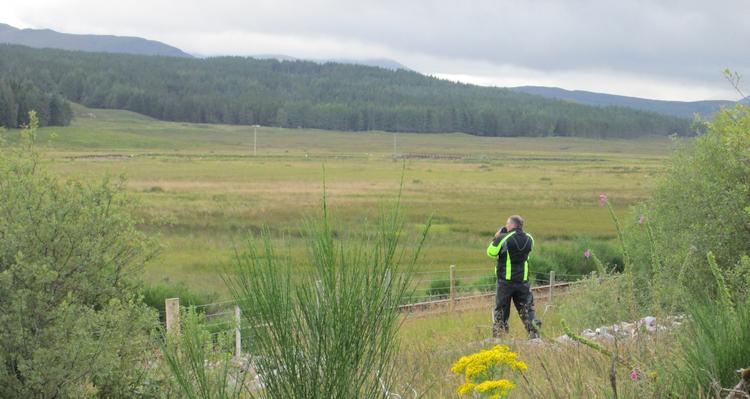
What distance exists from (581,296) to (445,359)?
20.7 feet

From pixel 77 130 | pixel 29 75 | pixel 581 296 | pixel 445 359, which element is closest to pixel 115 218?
pixel 445 359

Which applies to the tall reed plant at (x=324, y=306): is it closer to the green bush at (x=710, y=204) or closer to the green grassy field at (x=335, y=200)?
the green grassy field at (x=335, y=200)

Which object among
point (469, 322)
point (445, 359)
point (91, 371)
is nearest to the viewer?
point (91, 371)

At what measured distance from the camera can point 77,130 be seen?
445 feet

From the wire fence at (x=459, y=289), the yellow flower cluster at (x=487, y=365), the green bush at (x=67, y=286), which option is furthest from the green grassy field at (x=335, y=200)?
the wire fence at (x=459, y=289)

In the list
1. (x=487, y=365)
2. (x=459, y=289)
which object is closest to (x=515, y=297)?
(x=487, y=365)

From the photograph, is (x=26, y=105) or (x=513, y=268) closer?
(x=513, y=268)

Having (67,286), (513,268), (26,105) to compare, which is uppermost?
(26,105)

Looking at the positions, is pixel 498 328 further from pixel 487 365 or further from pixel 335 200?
pixel 335 200

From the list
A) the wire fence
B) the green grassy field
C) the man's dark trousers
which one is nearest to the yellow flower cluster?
the green grassy field

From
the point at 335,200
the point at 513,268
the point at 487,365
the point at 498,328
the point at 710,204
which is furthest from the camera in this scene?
the point at 335,200

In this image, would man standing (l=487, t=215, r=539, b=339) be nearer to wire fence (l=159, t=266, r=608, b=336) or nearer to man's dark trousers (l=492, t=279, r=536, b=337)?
man's dark trousers (l=492, t=279, r=536, b=337)

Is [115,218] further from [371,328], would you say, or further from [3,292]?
[371,328]

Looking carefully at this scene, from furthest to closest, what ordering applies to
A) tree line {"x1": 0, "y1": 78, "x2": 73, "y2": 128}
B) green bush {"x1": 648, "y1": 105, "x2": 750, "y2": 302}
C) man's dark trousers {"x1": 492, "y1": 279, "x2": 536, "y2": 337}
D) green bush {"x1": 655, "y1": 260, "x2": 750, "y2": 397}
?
tree line {"x1": 0, "y1": 78, "x2": 73, "y2": 128} → green bush {"x1": 648, "y1": 105, "x2": 750, "y2": 302} → man's dark trousers {"x1": 492, "y1": 279, "x2": 536, "y2": 337} → green bush {"x1": 655, "y1": 260, "x2": 750, "y2": 397}
